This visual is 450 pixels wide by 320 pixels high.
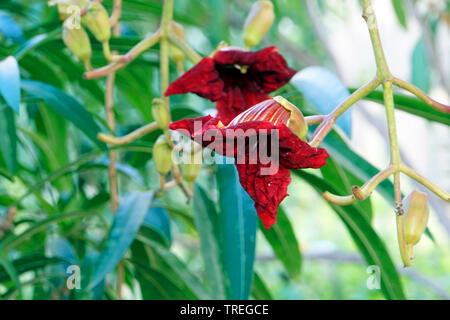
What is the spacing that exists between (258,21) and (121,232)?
362 mm

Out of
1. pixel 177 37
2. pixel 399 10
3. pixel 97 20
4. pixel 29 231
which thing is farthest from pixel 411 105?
pixel 399 10

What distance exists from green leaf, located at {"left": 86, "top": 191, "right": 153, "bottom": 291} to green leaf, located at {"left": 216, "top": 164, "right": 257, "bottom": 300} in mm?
162

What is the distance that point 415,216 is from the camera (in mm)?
522

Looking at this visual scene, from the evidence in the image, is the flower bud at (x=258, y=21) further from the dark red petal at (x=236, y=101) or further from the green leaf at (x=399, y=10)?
the green leaf at (x=399, y=10)

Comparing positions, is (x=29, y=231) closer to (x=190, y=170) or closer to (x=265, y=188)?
(x=190, y=170)

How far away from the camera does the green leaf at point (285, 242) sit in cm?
101

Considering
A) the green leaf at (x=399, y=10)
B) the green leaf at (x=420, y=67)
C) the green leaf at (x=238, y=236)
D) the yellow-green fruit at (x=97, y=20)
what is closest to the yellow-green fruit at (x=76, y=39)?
the yellow-green fruit at (x=97, y=20)

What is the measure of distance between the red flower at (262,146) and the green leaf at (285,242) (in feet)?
1.55

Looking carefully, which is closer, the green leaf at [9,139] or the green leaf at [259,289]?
the green leaf at [9,139]

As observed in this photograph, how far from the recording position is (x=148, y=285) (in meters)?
1.04
